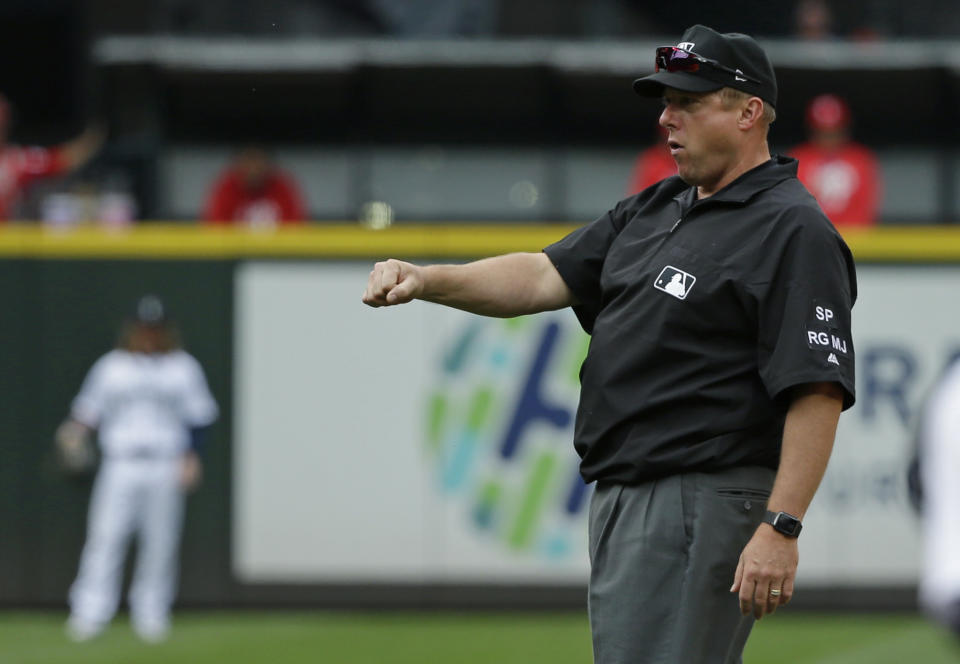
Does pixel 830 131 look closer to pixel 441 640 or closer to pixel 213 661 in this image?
pixel 441 640

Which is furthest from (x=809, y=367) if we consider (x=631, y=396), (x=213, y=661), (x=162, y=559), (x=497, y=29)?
(x=497, y=29)

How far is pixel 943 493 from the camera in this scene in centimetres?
306

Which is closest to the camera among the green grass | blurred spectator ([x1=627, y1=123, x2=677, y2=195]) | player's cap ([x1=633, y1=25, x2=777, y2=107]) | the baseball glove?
player's cap ([x1=633, y1=25, x2=777, y2=107])

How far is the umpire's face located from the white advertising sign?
6.18m

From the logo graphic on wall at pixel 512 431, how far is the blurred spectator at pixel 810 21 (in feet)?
12.6

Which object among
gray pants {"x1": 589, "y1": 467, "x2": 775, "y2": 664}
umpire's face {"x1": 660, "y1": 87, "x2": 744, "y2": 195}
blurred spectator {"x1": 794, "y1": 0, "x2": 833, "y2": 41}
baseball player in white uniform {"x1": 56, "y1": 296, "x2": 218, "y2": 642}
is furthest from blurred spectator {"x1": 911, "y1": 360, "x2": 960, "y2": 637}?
blurred spectator {"x1": 794, "y1": 0, "x2": 833, "y2": 41}

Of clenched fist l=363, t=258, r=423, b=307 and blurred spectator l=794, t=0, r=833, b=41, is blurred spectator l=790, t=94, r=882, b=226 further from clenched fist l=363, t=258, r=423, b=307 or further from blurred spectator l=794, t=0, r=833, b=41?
clenched fist l=363, t=258, r=423, b=307

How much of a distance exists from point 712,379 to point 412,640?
563 cm

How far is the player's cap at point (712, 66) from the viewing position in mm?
4047

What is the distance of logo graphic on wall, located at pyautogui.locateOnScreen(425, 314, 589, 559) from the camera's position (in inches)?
404

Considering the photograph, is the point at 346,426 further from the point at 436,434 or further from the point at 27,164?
the point at 27,164

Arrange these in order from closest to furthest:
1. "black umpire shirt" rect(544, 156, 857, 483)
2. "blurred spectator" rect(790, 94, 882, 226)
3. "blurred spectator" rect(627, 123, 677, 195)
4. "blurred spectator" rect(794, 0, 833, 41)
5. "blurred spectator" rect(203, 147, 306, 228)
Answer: "black umpire shirt" rect(544, 156, 857, 483) < "blurred spectator" rect(790, 94, 882, 226) < "blurred spectator" rect(627, 123, 677, 195) < "blurred spectator" rect(203, 147, 306, 228) < "blurred spectator" rect(794, 0, 833, 41)

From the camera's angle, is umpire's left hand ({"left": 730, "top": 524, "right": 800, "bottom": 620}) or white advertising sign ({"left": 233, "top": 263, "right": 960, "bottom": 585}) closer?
umpire's left hand ({"left": 730, "top": 524, "right": 800, "bottom": 620})

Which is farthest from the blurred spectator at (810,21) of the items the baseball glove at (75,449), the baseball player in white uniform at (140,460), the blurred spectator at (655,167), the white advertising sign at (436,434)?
the baseball glove at (75,449)
